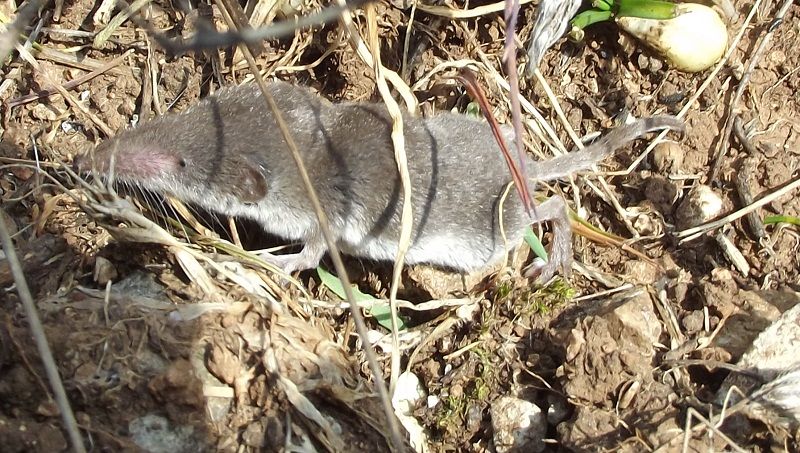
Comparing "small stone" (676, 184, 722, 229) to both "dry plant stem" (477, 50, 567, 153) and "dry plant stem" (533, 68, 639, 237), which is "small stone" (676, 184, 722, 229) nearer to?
"dry plant stem" (533, 68, 639, 237)

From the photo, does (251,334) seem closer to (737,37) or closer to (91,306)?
(91,306)

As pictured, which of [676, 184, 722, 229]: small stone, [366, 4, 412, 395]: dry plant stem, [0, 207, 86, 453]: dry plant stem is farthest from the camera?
[676, 184, 722, 229]: small stone

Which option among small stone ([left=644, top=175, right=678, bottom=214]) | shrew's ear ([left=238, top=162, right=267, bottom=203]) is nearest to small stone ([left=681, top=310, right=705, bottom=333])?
small stone ([left=644, top=175, right=678, bottom=214])

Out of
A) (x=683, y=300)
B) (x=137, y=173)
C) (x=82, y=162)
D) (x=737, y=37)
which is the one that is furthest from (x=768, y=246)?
(x=82, y=162)

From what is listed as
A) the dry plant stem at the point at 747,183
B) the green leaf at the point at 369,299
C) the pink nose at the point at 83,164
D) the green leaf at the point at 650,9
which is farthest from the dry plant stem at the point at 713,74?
the pink nose at the point at 83,164

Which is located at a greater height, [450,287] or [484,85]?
[484,85]

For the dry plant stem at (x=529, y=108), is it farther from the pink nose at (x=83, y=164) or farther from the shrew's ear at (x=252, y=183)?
the pink nose at (x=83, y=164)
